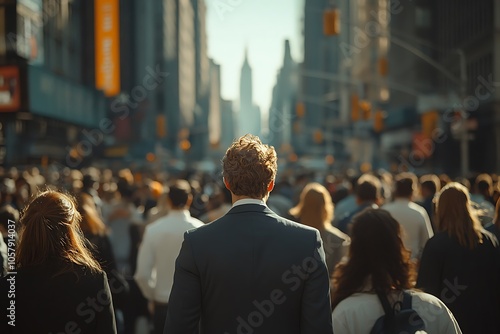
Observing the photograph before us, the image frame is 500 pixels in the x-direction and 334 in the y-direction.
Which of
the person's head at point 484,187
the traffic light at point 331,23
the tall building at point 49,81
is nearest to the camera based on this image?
the person's head at point 484,187

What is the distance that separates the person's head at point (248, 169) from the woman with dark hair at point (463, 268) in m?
2.27

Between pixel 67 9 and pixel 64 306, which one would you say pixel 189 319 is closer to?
pixel 64 306

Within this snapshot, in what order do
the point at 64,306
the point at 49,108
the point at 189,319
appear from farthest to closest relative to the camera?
the point at 49,108 < the point at 64,306 < the point at 189,319

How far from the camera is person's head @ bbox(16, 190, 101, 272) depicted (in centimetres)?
398

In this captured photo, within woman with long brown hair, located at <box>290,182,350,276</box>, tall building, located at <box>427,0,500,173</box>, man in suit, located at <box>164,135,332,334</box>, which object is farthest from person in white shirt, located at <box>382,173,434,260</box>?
tall building, located at <box>427,0,500,173</box>

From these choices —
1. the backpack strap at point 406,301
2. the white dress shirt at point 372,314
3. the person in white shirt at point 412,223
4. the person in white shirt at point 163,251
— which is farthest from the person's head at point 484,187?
the backpack strap at point 406,301

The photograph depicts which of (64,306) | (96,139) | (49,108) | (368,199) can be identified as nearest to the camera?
(64,306)

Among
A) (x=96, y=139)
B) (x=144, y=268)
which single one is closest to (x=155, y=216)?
(x=144, y=268)

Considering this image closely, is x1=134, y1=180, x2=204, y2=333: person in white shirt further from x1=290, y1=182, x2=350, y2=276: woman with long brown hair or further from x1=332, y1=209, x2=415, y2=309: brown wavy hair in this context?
x1=332, y1=209, x2=415, y2=309: brown wavy hair

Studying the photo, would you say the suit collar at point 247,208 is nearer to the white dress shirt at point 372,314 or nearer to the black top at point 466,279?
the white dress shirt at point 372,314

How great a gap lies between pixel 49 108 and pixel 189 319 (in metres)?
28.0

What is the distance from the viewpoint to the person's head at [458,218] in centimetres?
571

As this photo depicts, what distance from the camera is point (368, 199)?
27.9ft

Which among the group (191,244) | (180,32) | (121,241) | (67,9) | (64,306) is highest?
(180,32)
